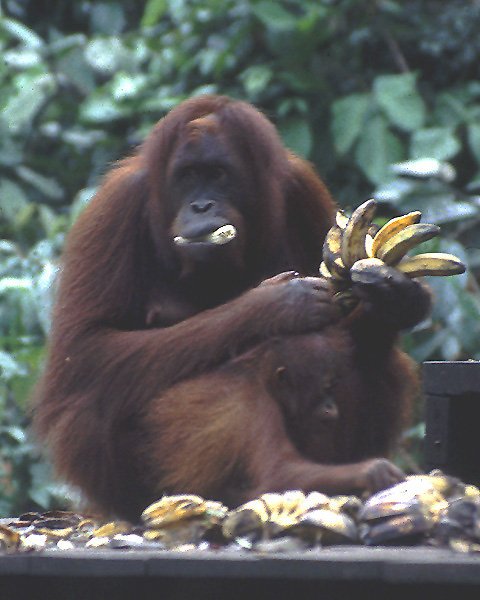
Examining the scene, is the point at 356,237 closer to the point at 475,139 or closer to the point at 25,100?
the point at 475,139

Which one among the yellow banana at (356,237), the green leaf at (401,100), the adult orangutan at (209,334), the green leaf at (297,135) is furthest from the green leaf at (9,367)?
the green leaf at (401,100)

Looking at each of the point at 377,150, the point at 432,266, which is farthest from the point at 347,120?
the point at 432,266

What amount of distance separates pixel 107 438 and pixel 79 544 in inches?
24.3

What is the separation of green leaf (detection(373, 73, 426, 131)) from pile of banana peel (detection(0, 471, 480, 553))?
3626 mm

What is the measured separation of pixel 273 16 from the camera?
6.39 m

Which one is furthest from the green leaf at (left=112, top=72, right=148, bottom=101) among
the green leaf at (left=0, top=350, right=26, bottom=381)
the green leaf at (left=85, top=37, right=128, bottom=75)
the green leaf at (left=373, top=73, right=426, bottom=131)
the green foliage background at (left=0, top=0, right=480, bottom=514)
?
the green leaf at (left=0, top=350, right=26, bottom=381)

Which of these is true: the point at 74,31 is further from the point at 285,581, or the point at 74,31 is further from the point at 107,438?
the point at 285,581

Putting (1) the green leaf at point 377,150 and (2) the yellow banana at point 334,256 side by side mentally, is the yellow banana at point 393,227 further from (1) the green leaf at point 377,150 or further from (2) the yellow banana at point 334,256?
(1) the green leaf at point 377,150

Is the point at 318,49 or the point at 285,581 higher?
the point at 318,49

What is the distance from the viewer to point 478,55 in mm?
6941

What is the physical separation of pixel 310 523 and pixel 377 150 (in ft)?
12.9

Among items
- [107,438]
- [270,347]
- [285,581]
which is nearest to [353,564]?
[285,581]

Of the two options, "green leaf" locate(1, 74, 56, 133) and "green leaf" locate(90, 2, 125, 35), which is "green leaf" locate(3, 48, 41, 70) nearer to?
"green leaf" locate(1, 74, 56, 133)

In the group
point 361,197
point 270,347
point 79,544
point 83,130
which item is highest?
point 83,130
